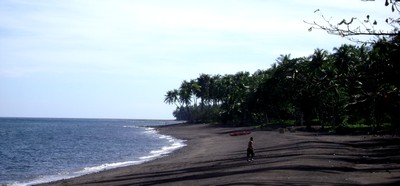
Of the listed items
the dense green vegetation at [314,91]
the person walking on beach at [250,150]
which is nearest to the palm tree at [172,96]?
the dense green vegetation at [314,91]

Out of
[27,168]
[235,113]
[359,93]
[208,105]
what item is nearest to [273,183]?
[359,93]

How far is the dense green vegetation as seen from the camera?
8961 mm

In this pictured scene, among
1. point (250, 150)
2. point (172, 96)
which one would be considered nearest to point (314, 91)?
point (250, 150)

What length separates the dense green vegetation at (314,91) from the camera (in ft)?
29.4

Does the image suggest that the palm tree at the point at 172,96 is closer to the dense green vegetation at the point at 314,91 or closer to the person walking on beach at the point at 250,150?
the dense green vegetation at the point at 314,91

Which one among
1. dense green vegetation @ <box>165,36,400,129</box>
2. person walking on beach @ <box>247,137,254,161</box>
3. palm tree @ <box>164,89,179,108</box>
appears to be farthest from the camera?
palm tree @ <box>164,89,179,108</box>

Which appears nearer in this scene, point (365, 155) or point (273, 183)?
point (273, 183)

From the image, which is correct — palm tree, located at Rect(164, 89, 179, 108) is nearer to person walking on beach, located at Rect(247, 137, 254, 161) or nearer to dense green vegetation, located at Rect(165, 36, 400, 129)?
dense green vegetation, located at Rect(165, 36, 400, 129)

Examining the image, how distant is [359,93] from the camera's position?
9570 mm

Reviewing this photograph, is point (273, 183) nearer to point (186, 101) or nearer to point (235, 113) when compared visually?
point (235, 113)

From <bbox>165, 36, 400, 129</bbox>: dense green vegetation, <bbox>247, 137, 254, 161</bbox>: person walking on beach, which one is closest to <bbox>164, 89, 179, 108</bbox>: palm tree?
<bbox>165, 36, 400, 129</bbox>: dense green vegetation

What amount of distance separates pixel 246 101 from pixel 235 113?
11.5 m

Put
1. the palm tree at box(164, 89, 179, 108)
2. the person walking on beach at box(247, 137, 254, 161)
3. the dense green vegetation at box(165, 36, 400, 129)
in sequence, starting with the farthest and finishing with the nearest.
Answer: the palm tree at box(164, 89, 179, 108) < the person walking on beach at box(247, 137, 254, 161) < the dense green vegetation at box(165, 36, 400, 129)

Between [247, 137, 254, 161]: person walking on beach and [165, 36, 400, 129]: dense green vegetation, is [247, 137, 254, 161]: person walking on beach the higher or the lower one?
the lower one
